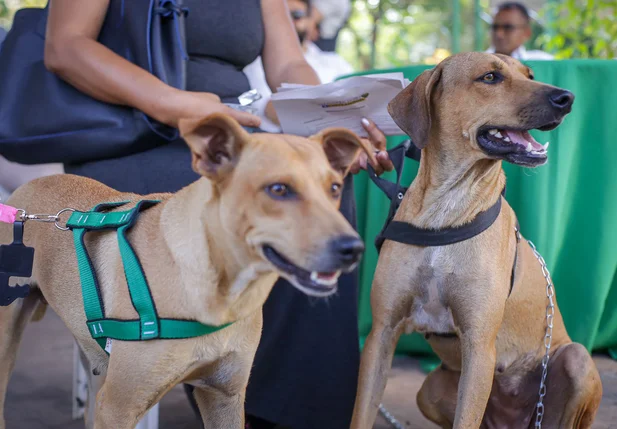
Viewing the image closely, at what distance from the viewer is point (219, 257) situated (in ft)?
6.88

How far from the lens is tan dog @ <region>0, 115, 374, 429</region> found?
6.23 ft

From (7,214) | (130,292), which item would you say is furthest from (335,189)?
(7,214)

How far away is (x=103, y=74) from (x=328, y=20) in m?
7.00

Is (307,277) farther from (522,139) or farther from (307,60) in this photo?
(307,60)

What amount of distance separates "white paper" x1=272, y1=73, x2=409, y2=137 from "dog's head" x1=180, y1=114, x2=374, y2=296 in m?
0.67

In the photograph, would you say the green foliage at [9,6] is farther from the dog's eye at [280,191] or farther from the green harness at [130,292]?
the dog's eye at [280,191]

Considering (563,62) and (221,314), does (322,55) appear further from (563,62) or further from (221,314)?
(221,314)

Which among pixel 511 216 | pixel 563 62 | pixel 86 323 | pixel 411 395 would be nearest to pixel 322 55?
pixel 563 62

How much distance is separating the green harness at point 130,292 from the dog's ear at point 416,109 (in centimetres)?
107

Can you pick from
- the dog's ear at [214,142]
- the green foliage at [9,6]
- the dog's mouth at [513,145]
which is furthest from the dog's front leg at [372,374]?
the green foliage at [9,6]

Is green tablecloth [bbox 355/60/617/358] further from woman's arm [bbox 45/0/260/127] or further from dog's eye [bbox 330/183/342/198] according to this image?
dog's eye [bbox 330/183/342/198]

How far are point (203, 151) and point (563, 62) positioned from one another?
9.67 feet

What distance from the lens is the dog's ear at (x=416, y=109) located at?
283cm

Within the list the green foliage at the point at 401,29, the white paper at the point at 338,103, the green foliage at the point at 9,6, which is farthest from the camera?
the green foliage at the point at 401,29
